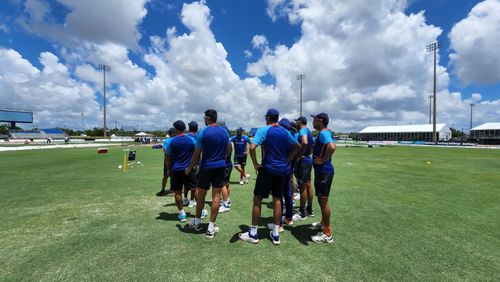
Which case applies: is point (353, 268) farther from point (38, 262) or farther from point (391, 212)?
point (38, 262)

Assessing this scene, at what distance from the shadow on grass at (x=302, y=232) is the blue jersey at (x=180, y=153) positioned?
256cm

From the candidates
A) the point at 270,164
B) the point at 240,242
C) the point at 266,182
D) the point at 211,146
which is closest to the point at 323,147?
the point at 270,164

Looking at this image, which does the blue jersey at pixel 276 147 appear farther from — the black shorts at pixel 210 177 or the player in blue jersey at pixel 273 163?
the black shorts at pixel 210 177

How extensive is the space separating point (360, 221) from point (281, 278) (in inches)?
115

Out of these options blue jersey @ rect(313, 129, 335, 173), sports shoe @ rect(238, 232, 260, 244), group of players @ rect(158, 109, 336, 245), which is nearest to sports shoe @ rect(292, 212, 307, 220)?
group of players @ rect(158, 109, 336, 245)

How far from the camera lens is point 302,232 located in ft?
15.8

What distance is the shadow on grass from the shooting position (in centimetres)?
441

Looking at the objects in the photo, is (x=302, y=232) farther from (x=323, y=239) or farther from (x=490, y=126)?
(x=490, y=126)

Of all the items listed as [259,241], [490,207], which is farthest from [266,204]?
[490,207]

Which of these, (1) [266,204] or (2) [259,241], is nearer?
(2) [259,241]

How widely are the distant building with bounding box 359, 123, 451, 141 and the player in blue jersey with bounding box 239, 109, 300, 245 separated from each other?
8684 centimetres

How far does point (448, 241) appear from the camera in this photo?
14.1ft

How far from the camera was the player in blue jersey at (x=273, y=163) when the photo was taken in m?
4.16

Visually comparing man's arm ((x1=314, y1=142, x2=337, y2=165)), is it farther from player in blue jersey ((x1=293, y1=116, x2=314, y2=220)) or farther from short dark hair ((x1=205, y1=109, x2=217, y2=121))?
short dark hair ((x1=205, y1=109, x2=217, y2=121))
